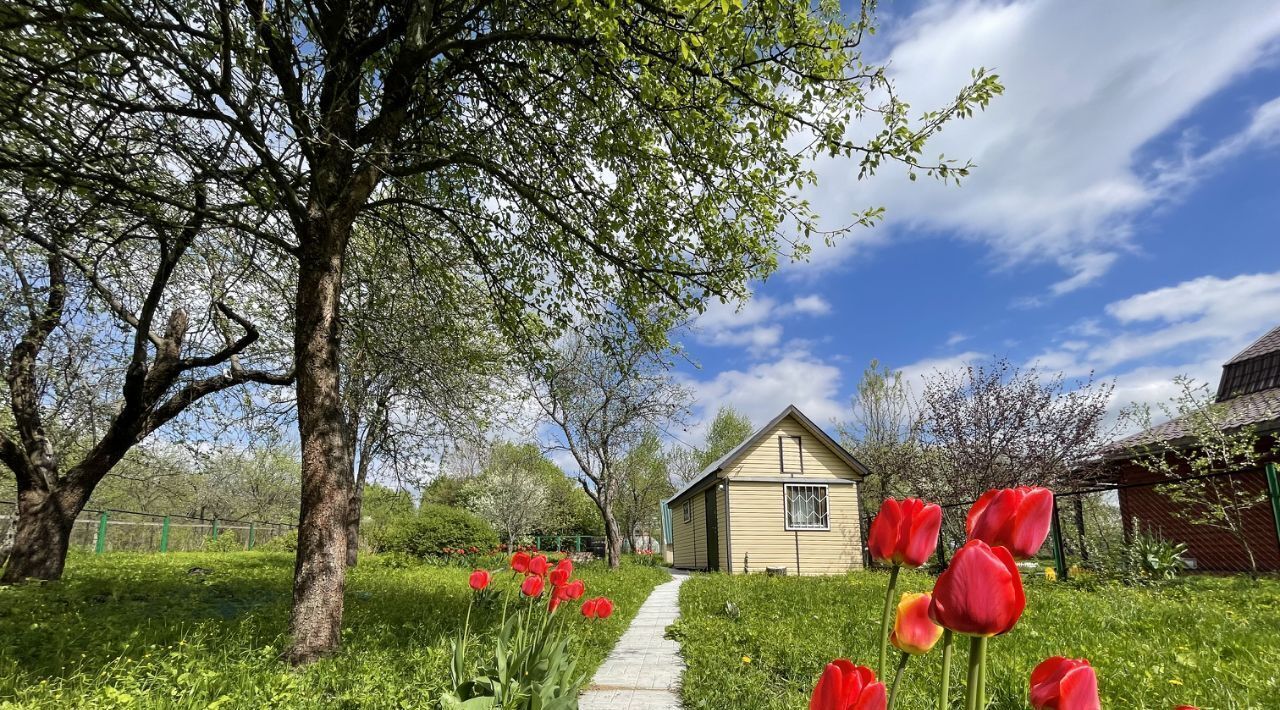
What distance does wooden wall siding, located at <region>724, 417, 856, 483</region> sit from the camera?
20.0 metres

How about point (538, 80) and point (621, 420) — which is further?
point (621, 420)

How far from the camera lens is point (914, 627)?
1.21 metres

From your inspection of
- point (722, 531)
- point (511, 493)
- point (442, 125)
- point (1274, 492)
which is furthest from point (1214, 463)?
point (511, 493)

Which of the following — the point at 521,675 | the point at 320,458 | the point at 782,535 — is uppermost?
the point at 320,458

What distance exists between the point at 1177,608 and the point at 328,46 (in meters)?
9.93

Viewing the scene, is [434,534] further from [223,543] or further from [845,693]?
[845,693]

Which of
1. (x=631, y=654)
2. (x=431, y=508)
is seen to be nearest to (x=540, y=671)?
(x=631, y=654)

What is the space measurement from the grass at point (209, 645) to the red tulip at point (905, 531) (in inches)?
137

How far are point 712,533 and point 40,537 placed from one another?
17281 mm

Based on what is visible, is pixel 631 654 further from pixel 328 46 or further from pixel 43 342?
pixel 43 342

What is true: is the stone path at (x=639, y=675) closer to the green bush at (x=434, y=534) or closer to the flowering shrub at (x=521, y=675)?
the flowering shrub at (x=521, y=675)

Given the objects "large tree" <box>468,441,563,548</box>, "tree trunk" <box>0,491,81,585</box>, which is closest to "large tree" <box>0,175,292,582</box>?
"tree trunk" <box>0,491,81,585</box>

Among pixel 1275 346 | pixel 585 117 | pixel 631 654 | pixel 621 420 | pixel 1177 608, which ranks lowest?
pixel 631 654

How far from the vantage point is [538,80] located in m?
6.89
